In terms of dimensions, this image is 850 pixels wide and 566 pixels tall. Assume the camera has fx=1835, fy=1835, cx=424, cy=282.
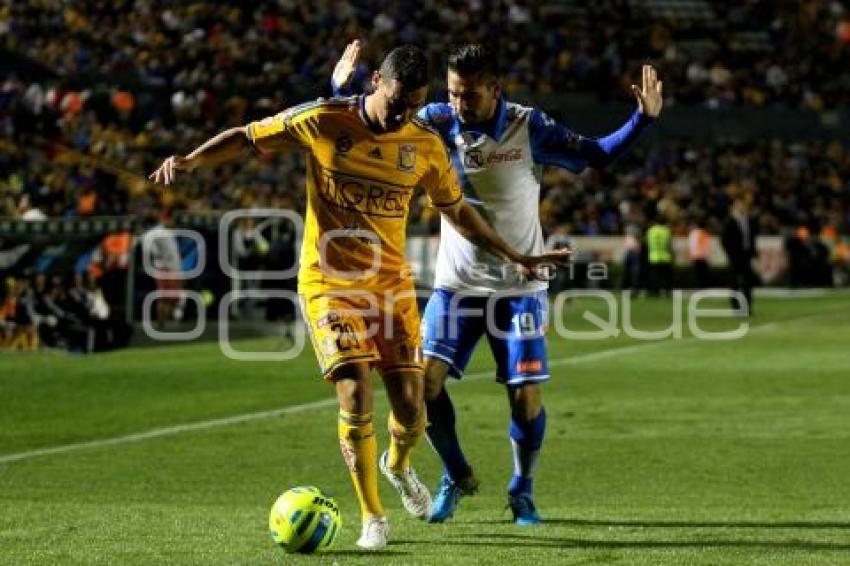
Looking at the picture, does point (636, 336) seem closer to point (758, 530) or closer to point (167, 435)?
point (167, 435)

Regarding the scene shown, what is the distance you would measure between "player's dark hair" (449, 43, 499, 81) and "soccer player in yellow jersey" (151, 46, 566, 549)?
610mm

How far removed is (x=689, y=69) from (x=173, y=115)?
57.1 feet

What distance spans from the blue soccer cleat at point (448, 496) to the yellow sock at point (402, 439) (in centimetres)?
34

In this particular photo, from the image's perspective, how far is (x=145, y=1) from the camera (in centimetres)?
4153

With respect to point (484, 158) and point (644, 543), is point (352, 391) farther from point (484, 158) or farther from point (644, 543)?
point (484, 158)

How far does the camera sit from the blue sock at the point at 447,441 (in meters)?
10.2

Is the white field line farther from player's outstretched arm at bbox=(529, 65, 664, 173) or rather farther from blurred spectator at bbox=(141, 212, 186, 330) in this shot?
blurred spectator at bbox=(141, 212, 186, 330)

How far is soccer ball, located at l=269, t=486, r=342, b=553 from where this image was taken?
28.0 feet

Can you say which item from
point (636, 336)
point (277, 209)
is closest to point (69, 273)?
point (277, 209)

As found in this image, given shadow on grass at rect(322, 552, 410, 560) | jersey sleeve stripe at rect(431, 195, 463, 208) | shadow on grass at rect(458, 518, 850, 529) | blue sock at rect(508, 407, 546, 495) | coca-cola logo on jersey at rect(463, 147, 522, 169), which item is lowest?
shadow on grass at rect(458, 518, 850, 529)

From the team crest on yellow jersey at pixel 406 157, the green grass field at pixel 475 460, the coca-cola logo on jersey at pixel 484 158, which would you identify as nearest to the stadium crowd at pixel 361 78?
the green grass field at pixel 475 460

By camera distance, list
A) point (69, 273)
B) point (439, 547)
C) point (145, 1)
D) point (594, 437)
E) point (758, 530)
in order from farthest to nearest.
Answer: point (145, 1), point (69, 273), point (594, 437), point (758, 530), point (439, 547)

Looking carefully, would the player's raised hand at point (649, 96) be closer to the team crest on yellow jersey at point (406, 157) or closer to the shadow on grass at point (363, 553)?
the team crest on yellow jersey at point (406, 157)

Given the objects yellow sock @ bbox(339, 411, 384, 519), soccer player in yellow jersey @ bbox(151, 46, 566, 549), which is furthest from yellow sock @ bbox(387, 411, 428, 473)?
yellow sock @ bbox(339, 411, 384, 519)
